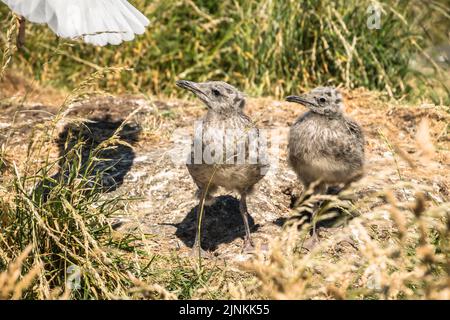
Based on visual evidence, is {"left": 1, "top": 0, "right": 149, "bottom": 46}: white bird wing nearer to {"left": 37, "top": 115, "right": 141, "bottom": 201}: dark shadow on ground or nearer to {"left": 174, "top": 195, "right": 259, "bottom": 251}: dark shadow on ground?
{"left": 37, "top": 115, "right": 141, "bottom": 201}: dark shadow on ground

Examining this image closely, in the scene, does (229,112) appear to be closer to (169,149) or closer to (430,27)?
(169,149)

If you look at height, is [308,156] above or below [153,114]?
above

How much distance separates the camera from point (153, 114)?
6637 mm

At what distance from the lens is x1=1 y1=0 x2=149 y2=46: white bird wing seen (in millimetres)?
4707

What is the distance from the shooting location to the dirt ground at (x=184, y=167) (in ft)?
16.5

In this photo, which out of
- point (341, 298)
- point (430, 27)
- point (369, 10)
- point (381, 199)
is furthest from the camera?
point (430, 27)

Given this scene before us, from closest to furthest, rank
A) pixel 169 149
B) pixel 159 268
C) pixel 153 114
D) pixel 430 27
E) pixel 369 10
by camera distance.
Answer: pixel 159 268, pixel 169 149, pixel 153 114, pixel 369 10, pixel 430 27

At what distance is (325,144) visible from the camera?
4.91 metres

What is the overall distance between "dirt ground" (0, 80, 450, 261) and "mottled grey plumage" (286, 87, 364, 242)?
0.18m

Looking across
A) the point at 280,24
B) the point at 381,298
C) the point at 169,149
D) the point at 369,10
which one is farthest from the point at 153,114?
the point at 381,298

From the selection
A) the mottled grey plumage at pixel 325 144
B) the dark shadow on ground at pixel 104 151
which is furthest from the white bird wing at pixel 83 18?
the mottled grey plumage at pixel 325 144

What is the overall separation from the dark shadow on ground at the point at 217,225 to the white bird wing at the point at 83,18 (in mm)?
1307

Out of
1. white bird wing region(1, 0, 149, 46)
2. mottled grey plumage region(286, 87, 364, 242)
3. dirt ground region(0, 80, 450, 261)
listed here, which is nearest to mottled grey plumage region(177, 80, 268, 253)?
dirt ground region(0, 80, 450, 261)
